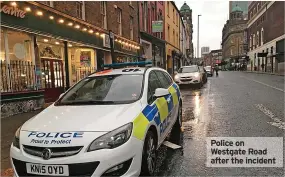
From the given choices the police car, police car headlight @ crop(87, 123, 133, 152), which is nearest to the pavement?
the police car

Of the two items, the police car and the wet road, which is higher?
the police car

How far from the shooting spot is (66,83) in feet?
45.0

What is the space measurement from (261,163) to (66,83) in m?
11.3

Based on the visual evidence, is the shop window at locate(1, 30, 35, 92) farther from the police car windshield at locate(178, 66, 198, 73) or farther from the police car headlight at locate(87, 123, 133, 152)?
the police car windshield at locate(178, 66, 198, 73)

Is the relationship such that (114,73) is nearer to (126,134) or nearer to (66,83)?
(126,134)

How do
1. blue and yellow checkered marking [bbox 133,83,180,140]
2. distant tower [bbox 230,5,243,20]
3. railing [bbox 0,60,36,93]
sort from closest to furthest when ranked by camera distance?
blue and yellow checkered marking [bbox 133,83,180,140]
railing [bbox 0,60,36,93]
distant tower [bbox 230,5,243,20]

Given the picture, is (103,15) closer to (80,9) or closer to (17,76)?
(80,9)

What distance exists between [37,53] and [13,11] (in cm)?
237

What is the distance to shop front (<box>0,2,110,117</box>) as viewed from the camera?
9469 mm

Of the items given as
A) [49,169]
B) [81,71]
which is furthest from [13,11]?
[49,169]

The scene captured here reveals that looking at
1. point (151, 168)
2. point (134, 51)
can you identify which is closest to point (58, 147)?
point (151, 168)

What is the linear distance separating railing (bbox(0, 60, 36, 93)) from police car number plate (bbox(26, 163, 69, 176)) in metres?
7.14

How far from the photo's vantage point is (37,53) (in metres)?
11.5

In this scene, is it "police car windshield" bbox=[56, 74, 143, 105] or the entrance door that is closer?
"police car windshield" bbox=[56, 74, 143, 105]
